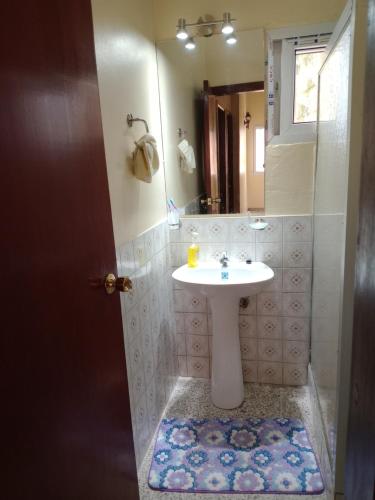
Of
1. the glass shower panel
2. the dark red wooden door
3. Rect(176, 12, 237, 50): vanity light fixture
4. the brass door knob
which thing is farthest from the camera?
Rect(176, 12, 237, 50): vanity light fixture

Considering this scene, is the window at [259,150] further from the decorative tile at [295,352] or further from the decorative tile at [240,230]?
the decorative tile at [295,352]

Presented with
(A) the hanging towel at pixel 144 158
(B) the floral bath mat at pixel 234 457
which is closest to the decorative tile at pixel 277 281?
(B) the floral bath mat at pixel 234 457

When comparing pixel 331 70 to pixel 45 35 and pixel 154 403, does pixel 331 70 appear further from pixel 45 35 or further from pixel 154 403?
pixel 154 403

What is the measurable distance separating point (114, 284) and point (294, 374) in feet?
5.34

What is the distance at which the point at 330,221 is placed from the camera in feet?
4.71

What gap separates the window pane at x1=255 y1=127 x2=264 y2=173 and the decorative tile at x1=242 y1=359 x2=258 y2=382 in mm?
1228

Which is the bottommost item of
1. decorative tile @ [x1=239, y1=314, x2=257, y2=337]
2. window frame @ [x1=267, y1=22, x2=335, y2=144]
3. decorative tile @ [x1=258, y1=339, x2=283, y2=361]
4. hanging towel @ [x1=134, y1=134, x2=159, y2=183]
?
decorative tile @ [x1=258, y1=339, x2=283, y2=361]

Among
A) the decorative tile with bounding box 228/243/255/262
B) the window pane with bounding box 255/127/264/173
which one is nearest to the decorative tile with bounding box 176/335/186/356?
the decorative tile with bounding box 228/243/255/262

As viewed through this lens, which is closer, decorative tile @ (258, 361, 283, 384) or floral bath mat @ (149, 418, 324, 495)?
floral bath mat @ (149, 418, 324, 495)

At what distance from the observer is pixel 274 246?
2.04 m

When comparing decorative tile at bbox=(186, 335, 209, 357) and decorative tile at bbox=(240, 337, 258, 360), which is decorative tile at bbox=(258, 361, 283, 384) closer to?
decorative tile at bbox=(240, 337, 258, 360)

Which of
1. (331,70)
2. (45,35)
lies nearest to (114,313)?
(45,35)

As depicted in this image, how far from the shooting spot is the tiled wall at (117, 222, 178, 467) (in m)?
1.55

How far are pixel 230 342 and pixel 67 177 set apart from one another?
1.48m
